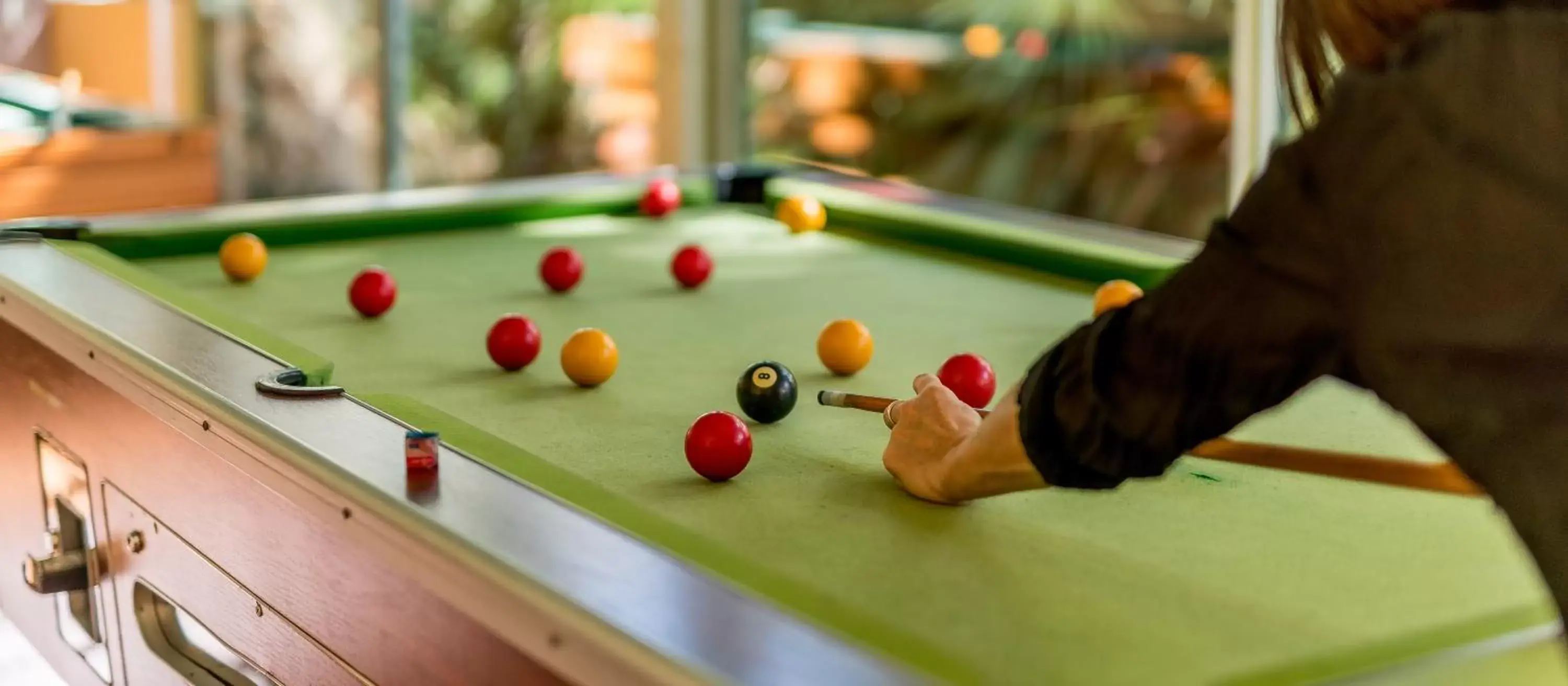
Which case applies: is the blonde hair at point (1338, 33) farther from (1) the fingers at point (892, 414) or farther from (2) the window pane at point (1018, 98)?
(2) the window pane at point (1018, 98)

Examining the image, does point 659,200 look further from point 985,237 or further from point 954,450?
point 954,450

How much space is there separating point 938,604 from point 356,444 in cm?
61

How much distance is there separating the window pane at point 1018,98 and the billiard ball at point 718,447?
2.78m

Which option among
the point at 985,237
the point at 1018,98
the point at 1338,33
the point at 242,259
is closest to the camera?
the point at 1338,33

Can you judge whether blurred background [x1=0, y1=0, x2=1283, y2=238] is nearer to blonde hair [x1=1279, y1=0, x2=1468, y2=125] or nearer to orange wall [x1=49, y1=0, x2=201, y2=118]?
orange wall [x1=49, y1=0, x2=201, y2=118]

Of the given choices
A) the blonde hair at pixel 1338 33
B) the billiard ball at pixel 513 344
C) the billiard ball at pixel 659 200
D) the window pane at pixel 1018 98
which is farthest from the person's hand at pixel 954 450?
the window pane at pixel 1018 98

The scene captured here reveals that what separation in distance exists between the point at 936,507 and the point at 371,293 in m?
1.15

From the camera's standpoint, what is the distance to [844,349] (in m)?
2.09

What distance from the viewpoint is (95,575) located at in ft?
7.17

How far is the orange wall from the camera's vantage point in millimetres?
6250

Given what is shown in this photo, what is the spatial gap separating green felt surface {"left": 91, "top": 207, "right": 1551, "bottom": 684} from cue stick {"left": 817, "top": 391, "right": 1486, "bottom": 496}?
0.07m

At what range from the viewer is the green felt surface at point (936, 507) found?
1227 millimetres

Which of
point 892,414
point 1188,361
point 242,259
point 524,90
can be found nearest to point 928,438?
point 892,414

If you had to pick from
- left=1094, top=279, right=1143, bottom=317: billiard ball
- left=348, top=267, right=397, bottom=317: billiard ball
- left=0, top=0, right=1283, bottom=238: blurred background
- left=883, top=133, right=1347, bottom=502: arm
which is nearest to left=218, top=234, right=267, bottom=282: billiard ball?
left=348, top=267, right=397, bottom=317: billiard ball
